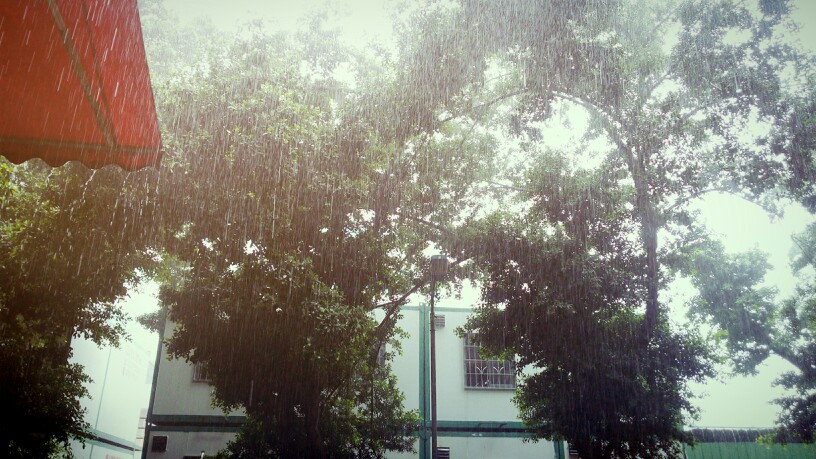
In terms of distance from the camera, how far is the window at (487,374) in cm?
1777

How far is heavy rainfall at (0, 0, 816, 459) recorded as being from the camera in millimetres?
8016

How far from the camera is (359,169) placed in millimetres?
9555

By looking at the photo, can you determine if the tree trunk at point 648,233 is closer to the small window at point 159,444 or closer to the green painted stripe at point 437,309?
the green painted stripe at point 437,309

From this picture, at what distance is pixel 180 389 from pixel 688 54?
59.0ft

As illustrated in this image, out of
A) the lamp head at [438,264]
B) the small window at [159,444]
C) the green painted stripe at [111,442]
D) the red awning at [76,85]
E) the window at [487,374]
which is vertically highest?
the lamp head at [438,264]

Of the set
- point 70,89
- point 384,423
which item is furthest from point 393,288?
point 70,89

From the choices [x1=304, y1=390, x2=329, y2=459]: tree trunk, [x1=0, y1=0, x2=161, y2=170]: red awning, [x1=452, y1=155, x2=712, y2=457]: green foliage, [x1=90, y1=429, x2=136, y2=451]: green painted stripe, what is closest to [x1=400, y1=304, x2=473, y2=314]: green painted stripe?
[x1=452, y1=155, x2=712, y2=457]: green foliage

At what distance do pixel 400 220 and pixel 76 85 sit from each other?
32.3 feet

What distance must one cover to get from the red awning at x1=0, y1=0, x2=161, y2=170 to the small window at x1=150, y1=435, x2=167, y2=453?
15.6 metres

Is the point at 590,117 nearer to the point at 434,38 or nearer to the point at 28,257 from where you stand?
the point at 434,38

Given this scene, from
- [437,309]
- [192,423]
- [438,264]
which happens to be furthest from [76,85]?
[437,309]

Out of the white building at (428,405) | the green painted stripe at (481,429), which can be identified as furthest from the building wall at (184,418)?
the green painted stripe at (481,429)

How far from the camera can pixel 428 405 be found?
1747cm

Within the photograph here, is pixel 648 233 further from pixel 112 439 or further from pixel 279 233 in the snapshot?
pixel 112 439
